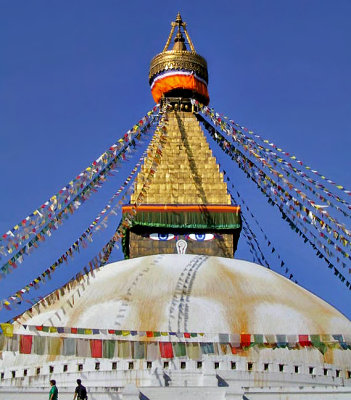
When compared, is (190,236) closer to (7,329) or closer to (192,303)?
(192,303)

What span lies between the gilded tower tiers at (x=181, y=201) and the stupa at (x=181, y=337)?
2055mm

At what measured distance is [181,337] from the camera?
1355cm

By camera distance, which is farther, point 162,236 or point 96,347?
point 162,236

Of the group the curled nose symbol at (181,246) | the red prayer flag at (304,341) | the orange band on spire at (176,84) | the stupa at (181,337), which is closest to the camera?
the stupa at (181,337)

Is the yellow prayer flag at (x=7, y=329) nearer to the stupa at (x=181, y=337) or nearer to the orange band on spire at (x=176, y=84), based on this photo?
the stupa at (x=181, y=337)

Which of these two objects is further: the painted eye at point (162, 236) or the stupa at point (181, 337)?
the painted eye at point (162, 236)

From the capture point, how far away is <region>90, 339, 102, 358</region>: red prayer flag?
44.9ft

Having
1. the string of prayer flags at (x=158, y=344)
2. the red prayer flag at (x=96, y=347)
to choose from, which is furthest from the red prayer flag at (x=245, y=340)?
the red prayer flag at (x=96, y=347)

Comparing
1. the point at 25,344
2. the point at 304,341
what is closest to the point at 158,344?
the point at 25,344

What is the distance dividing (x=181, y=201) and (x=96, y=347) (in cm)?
668

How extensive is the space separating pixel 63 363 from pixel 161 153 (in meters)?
8.15

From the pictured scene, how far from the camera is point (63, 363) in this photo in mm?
13836

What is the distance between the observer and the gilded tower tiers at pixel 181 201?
Answer: 19109 millimetres

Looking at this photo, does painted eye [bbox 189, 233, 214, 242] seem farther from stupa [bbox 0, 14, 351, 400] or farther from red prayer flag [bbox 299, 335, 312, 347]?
red prayer flag [bbox 299, 335, 312, 347]
